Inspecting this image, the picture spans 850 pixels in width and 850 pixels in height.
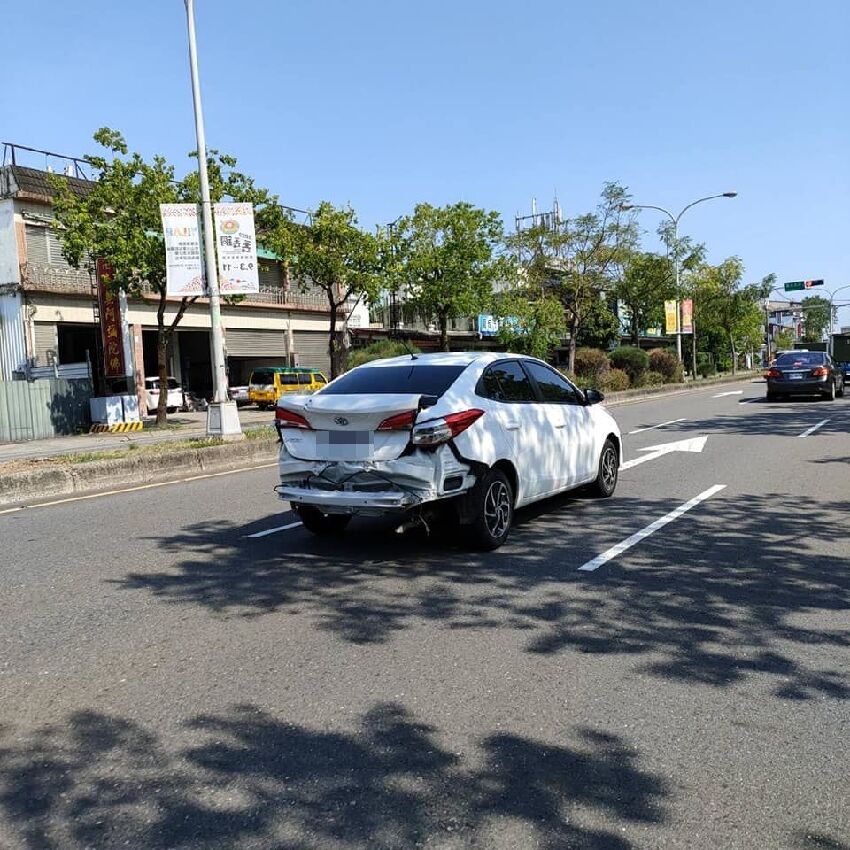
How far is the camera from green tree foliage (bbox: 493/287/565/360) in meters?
33.5

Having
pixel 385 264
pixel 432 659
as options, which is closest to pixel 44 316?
pixel 385 264

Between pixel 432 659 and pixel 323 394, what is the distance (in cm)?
308

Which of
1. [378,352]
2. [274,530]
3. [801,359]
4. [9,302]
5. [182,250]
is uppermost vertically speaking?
[9,302]

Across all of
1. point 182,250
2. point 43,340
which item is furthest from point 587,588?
point 43,340

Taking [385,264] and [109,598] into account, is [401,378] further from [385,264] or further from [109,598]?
[385,264]

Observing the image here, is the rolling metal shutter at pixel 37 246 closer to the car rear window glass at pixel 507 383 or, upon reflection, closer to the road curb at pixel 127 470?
the road curb at pixel 127 470

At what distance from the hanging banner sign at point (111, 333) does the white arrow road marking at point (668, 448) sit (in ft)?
62.5

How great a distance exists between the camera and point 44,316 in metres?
30.7

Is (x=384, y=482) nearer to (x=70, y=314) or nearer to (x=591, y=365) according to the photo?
(x=70, y=314)

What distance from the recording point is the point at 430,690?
393 cm

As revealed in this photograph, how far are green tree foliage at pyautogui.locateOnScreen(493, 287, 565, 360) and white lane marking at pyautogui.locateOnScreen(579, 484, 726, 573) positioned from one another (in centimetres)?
2435

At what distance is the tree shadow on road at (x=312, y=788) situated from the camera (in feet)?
9.09

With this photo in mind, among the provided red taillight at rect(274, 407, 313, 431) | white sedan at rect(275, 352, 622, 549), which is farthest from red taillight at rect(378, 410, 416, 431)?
red taillight at rect(274, 407, 313, 431)

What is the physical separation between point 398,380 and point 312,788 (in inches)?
168
